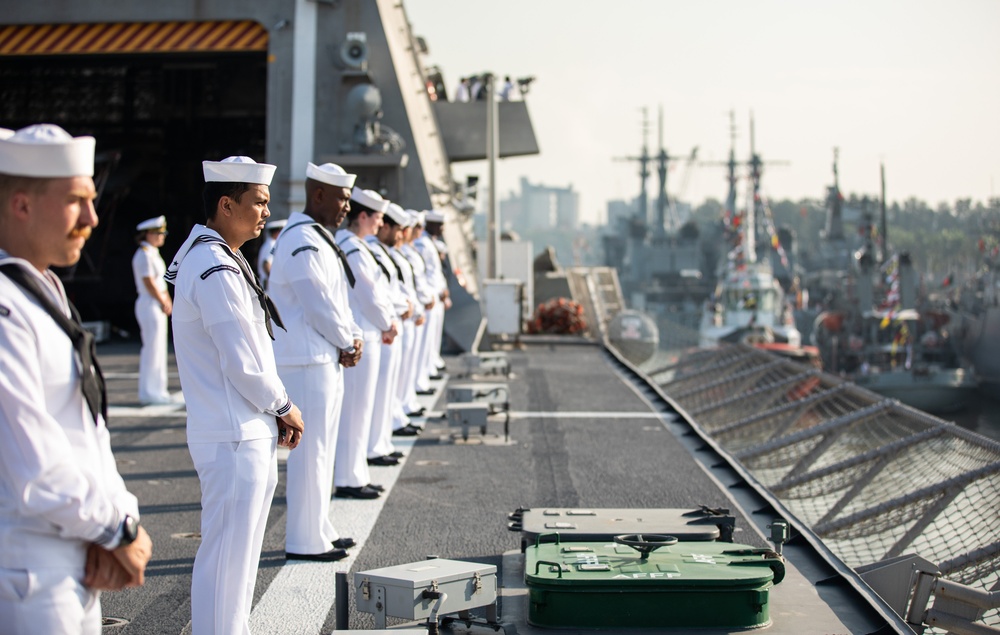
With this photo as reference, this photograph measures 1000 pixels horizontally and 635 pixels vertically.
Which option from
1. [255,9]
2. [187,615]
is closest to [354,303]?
[187,615]

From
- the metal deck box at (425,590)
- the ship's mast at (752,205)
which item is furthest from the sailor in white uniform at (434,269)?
the ship's mast at (752,205)

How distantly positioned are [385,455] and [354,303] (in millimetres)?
1469

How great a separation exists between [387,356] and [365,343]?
1170 mm

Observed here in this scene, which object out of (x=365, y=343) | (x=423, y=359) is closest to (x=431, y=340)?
(x=423, y=359)

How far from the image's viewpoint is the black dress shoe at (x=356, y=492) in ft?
22.3

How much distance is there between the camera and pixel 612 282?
86.3 ft

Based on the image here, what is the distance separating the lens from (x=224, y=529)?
3664mm

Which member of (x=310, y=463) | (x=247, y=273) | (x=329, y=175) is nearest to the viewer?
(x=247, y=273)

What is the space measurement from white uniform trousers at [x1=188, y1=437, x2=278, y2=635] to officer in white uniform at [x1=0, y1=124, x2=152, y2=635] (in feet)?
3.64

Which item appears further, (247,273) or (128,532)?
(247,273)

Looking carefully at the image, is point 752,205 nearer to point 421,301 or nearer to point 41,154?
point 421,301

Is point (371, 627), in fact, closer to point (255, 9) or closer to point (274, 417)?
point (274, 417)

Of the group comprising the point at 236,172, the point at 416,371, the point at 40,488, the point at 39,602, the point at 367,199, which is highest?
the point at 367,199

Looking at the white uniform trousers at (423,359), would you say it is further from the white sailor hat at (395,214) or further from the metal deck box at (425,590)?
the metal deck box at (425,590)
